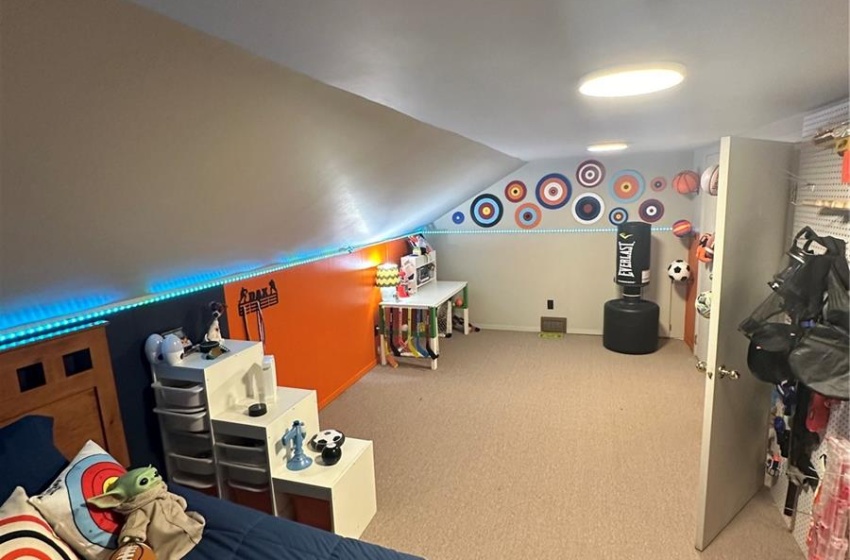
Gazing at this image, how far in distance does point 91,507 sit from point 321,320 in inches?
85.6

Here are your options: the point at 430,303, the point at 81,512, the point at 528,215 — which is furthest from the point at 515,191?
the point at 81,512

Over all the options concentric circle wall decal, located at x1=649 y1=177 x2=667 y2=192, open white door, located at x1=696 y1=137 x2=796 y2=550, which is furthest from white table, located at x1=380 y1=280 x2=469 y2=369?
open white door, located at x1=696 y1=137 x2=796 y2=550

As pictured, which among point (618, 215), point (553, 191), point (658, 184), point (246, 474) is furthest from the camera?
point (553, 191)

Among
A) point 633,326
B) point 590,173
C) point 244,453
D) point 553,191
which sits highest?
point 590,173

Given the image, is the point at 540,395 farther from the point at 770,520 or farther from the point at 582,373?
the point at 770,520

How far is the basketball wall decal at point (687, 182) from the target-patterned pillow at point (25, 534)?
15.9 ft

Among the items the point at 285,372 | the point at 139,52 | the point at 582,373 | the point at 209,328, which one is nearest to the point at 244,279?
the point at 209,328

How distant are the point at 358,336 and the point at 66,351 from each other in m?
2.43

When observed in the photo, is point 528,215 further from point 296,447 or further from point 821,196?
point 296,447

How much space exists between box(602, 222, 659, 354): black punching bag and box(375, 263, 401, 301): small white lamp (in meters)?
2.08

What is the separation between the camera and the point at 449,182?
3502 millimetres

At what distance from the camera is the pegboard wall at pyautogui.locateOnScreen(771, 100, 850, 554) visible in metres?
1.80

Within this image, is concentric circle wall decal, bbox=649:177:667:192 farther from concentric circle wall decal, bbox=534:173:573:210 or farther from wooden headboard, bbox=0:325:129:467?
Answer: wooden headboard, bbox=0:325:129:467

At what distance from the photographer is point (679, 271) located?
457 cm
